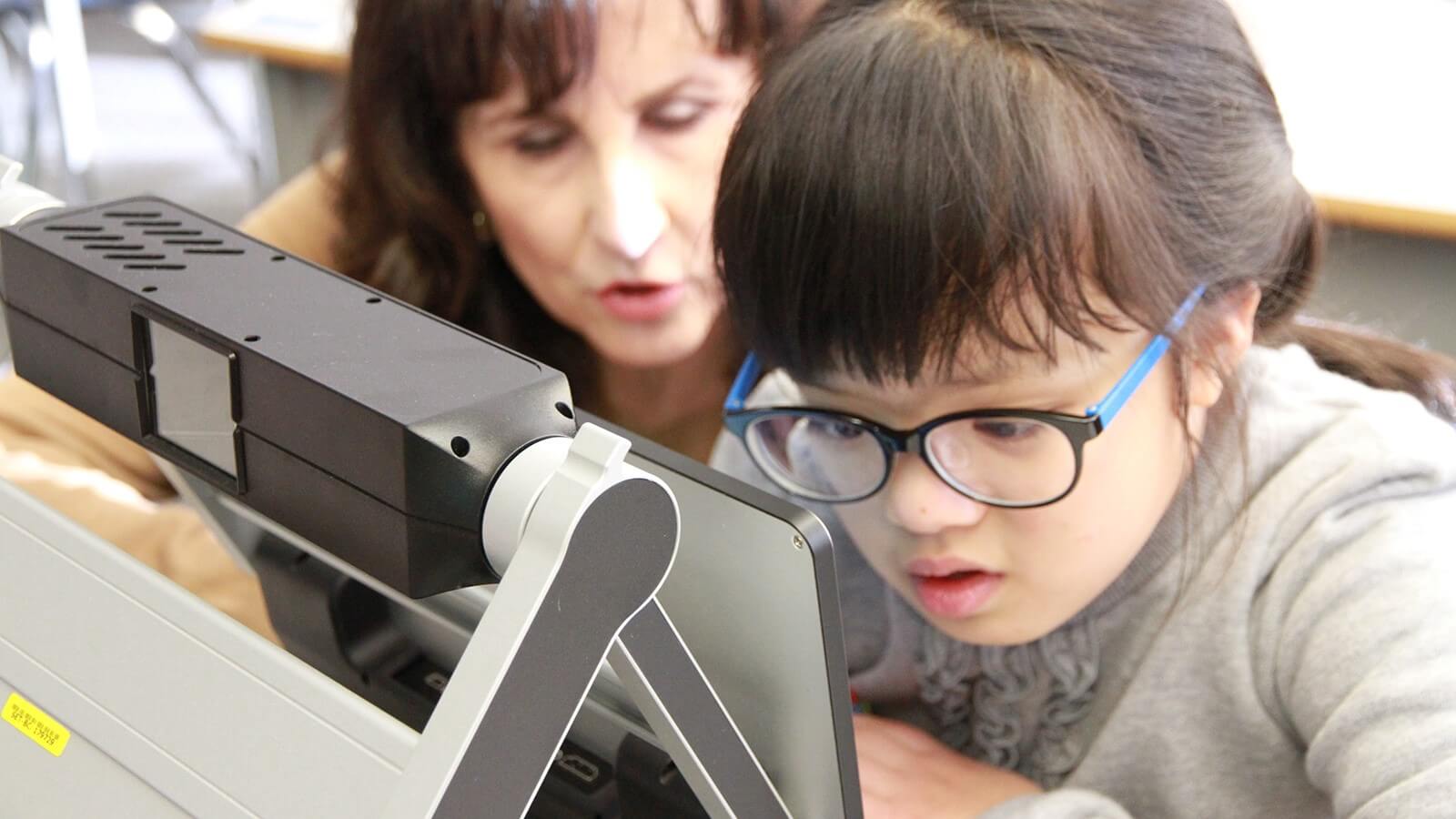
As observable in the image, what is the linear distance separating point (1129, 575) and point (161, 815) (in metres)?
0.57

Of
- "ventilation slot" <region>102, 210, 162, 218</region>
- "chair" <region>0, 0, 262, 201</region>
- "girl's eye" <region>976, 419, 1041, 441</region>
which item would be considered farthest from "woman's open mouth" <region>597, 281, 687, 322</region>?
"chair" <region>0, 0, 262, 201</region>

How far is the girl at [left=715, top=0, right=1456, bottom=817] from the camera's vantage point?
0.66 metres

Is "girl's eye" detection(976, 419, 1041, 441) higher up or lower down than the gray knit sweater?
higher up

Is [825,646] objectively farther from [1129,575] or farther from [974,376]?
[1129,575]

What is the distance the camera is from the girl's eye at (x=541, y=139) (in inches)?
38.5

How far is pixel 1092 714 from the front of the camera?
87 cm

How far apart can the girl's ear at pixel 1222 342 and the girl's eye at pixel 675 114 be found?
0.40m

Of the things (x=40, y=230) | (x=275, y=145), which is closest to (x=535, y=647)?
(x=40, y=230)

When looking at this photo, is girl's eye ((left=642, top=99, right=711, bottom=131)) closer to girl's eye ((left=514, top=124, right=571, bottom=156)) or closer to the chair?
girl's eye ((left=514, top=124, right=571, bottom=156))

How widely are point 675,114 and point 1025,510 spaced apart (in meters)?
0.41

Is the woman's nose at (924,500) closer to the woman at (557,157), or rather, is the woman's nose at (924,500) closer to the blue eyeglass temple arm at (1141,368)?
the blue eyeglass temple arm at (1141,368)

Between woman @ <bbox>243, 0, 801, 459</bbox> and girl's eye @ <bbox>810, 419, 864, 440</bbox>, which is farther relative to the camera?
woman @ <bbox>243, 0, 801, 459</bbox>

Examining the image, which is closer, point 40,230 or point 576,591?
point 576,591

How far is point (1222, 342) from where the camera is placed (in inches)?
30.1
